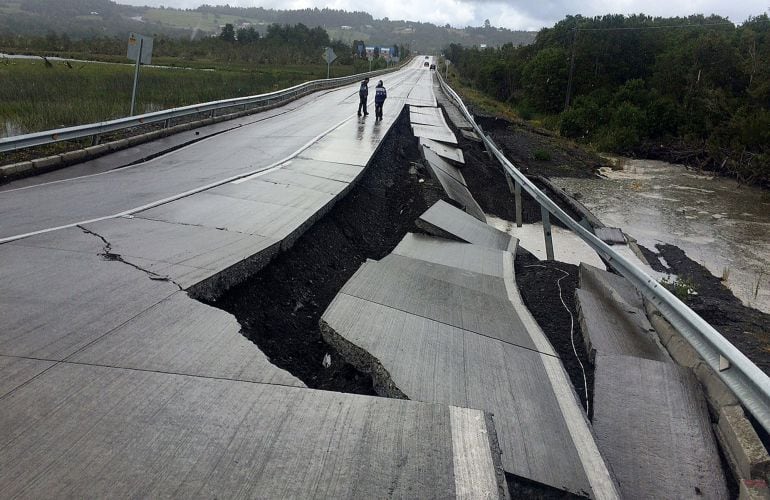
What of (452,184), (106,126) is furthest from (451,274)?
(106,126)

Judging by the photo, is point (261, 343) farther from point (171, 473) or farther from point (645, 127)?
point (645, 127)

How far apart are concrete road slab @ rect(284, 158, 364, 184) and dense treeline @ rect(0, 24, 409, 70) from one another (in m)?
48.1

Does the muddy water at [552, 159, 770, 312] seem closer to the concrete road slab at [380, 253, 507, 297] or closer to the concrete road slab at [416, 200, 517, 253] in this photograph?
the concrete road slab at [416, 200, 517, 253]

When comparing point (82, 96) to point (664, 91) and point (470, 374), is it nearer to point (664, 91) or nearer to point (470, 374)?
point (470, 374)

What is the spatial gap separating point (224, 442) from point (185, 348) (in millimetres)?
1229

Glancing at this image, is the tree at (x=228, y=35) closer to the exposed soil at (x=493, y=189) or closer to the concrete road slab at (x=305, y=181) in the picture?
the exposed soil at (x=493, y=189)

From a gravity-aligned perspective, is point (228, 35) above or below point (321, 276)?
above

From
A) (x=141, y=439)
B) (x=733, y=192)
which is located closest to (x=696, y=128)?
(x=733, y=192)

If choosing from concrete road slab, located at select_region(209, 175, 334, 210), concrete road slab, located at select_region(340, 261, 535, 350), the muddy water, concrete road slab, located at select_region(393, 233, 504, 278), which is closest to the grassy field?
concrete road slab, located at select_region(209, 175, 334, 210)

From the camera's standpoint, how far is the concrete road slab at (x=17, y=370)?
3.44 metres

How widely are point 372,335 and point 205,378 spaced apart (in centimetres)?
147

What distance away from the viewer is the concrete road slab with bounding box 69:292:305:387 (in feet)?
12.4

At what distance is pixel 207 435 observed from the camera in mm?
3072

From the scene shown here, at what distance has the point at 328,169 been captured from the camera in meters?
12.4
